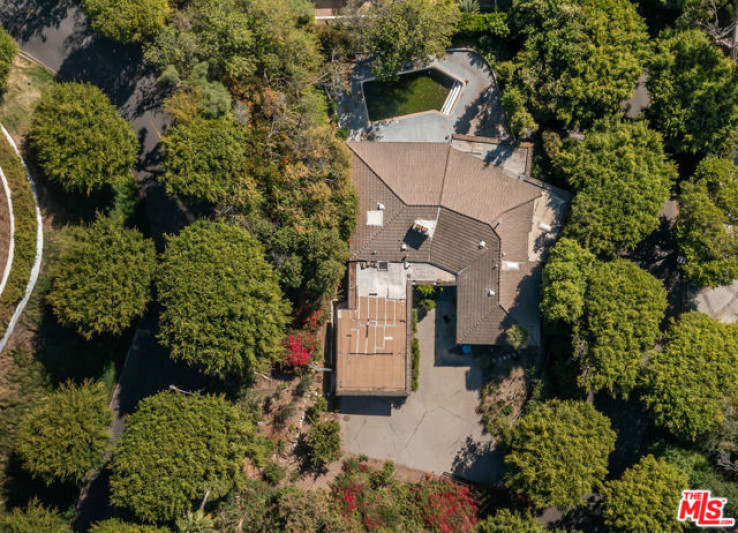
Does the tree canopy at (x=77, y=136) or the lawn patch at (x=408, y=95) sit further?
the lawn patch at (x=408, y=95)

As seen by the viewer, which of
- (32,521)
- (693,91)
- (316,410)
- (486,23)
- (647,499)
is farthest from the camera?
(316,410)

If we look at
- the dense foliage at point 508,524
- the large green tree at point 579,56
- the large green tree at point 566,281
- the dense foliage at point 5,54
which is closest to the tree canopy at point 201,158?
the dense foliage at point 5,54

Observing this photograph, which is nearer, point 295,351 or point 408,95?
point 295,351

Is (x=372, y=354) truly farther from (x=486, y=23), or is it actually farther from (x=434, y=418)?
(x=486, y=23)

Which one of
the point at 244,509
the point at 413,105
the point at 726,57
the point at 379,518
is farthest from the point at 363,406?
the point at 726,57

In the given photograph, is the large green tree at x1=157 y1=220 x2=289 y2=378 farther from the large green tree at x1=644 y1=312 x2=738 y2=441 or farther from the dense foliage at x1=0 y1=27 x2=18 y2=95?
the large green tree at x1=644 y1=312 x2=738 y2=441

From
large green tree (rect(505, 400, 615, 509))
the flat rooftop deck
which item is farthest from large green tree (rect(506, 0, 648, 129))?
large green tree (rect(505, 400, 615, 509))

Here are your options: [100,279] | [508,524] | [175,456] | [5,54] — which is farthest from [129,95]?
[508,524]

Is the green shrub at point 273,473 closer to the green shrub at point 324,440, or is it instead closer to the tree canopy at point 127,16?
the green shrub at point 324,440
